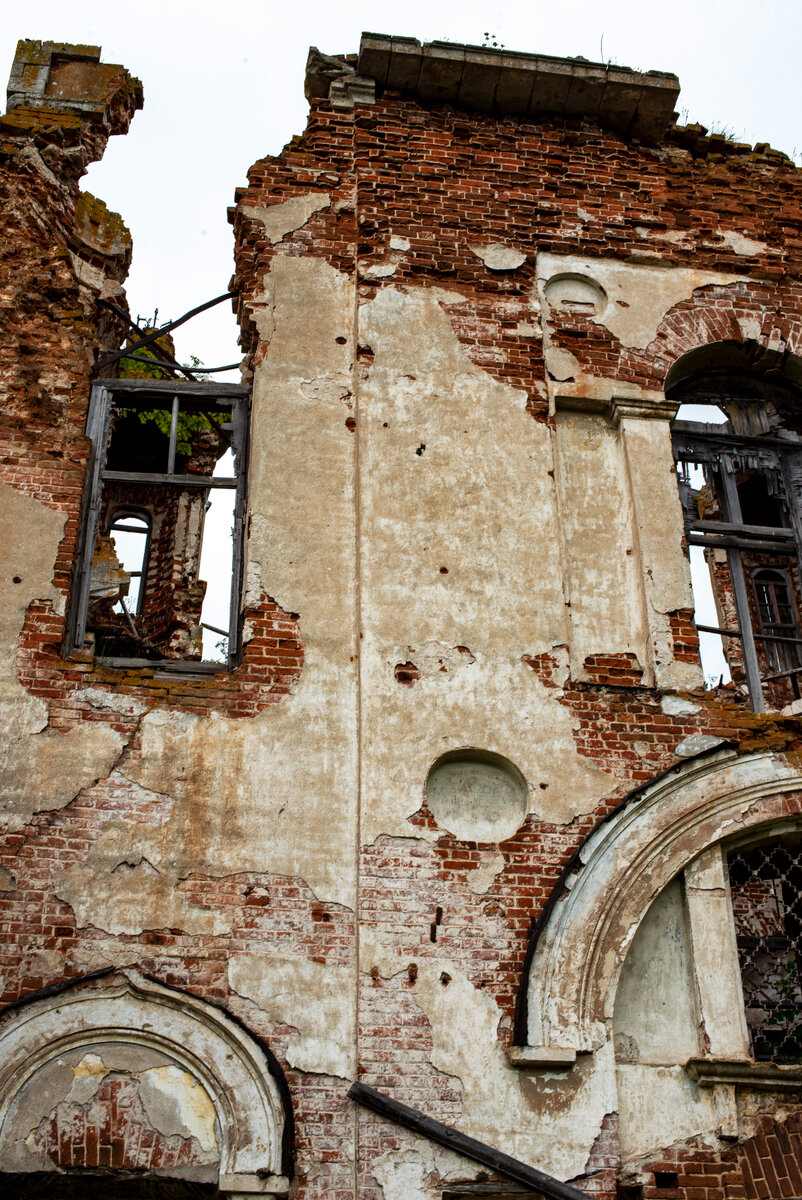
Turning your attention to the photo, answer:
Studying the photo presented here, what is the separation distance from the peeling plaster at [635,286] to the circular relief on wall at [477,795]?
324 cm

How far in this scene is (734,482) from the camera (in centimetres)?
863

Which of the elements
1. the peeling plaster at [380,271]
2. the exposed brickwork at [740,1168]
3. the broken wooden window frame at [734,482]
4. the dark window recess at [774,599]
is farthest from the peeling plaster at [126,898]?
the dark window recess at [774,599]

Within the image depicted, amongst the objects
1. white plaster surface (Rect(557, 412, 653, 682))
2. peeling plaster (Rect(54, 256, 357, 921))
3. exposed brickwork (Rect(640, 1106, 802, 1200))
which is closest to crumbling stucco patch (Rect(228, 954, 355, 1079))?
peeling plaster (Rect(54, 256, 357, 921))

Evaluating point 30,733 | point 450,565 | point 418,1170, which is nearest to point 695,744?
point 450,565

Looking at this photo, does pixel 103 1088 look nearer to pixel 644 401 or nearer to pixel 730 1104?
pixel 730 1104

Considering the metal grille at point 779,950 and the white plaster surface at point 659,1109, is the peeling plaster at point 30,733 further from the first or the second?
the metal grille at point 779,950

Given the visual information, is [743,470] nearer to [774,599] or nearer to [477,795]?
[477,795]

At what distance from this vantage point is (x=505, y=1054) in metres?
6.28

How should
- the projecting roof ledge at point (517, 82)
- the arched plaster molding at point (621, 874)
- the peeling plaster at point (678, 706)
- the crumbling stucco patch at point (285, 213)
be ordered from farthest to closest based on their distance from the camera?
the projecting roof ledge at point (517, 82)
the crumbling stucco patch at point (285, 213)
the peeling plaster at point (678, 706)
the arched plaster molding at point (621, 874)

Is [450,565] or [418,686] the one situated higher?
[450,565]

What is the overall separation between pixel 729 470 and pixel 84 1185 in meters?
5.89

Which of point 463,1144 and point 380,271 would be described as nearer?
point 463,1144

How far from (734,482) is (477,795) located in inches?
121

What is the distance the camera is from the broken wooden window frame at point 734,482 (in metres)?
8.36
